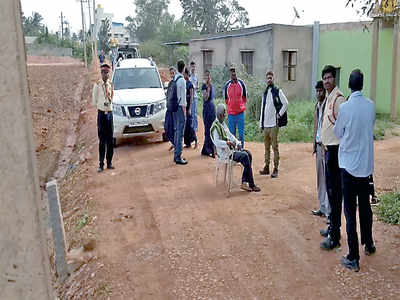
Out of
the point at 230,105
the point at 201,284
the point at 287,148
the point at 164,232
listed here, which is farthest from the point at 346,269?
the point at 287,148

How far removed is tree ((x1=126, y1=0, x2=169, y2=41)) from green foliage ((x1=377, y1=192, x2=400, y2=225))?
70410mm

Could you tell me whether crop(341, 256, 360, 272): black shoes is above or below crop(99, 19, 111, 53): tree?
below

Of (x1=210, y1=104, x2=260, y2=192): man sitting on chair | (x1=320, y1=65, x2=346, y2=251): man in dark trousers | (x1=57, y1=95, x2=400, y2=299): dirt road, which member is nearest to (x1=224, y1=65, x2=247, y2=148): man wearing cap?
(x1=57, y1=95, x2=400, y2=299): dirt road

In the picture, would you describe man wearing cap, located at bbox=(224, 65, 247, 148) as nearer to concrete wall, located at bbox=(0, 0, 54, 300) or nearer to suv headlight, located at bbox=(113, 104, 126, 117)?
suv headlight, located at bbox=(113, 104, 126, 117)

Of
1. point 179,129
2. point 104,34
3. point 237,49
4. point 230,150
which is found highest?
point 104,34

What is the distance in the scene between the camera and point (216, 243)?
17.8 feet

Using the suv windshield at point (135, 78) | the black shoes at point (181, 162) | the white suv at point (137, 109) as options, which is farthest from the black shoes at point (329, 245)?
the suv windshield at point (135, 78)

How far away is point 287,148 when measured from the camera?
36.2 feet

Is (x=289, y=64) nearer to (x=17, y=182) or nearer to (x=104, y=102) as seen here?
(x=104, y=102)

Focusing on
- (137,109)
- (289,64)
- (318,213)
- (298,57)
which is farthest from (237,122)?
(298,57)

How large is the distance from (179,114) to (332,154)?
187 inches

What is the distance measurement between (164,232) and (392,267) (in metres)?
2.76

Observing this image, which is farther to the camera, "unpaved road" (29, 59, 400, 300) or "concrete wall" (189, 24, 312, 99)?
"concrete wall" (189, 24, 312, 99)

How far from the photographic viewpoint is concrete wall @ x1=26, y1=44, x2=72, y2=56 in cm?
7194
